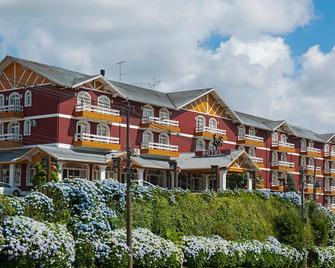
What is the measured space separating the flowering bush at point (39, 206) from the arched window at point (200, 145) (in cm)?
4027

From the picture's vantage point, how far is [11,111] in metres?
50.8

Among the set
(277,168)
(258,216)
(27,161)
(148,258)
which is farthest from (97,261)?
(277,168)

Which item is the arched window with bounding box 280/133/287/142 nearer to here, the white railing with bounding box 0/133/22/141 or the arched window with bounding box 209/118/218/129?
the arched window with bounding box 209/118/218/129

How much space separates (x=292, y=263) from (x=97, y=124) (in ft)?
73.7

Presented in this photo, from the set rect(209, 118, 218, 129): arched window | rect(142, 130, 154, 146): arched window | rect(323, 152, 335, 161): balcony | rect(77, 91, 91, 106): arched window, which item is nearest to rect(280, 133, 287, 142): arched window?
rect(323, 152, 335, 161): balcony

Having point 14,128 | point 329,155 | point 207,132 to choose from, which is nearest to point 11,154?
point 14,128

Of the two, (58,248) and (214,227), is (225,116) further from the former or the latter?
(58,248)

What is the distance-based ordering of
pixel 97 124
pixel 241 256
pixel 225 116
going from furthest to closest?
pixel 225 116, pixel 97 124, pixel 241 256

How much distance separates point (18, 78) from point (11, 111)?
110 inches

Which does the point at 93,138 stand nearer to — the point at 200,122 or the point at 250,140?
the point at 200,122

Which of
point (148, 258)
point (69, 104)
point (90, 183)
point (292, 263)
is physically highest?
point (69, 104)

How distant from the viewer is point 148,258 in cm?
2397

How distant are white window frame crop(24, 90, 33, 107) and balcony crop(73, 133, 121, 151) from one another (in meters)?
4.65

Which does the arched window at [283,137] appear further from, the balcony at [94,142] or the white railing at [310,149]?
the balcony at [94,142]
